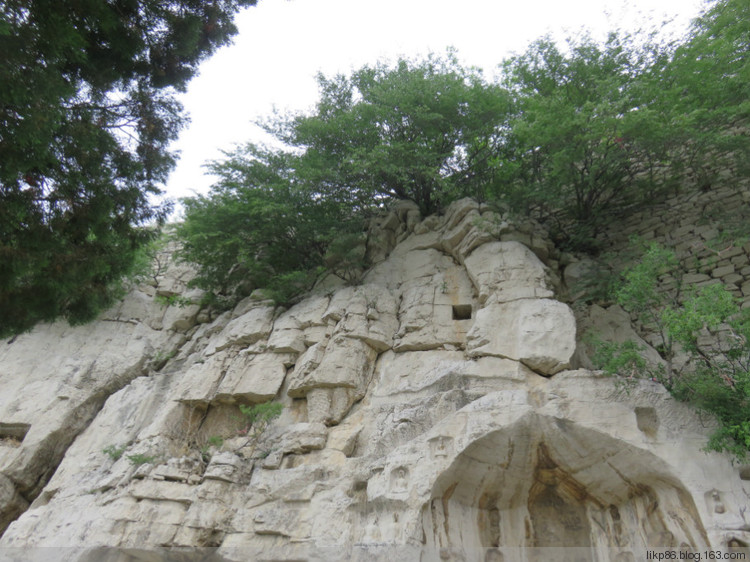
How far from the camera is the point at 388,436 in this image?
24.2 ft

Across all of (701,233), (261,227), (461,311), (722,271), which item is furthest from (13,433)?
(701,233)

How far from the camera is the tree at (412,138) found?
455 inches

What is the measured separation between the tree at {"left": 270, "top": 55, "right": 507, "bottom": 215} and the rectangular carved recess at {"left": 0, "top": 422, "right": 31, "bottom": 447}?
8108mm

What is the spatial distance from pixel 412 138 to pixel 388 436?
24.3 ft

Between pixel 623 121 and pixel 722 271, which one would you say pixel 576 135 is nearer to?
pixel 623 121

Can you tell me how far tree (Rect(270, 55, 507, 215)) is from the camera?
11.5m

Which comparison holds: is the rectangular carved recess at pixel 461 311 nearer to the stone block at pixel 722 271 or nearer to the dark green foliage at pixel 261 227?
the dark green foliage at pixel 261 227

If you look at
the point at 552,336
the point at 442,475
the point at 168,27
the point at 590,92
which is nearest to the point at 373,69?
the point at 590,92

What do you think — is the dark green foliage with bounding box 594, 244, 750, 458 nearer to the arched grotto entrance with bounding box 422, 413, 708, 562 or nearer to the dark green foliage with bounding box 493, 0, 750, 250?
the arched grotto entrance with bounding box 422, 413, 708, 562

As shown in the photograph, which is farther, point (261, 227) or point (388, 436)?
point (261, 227)

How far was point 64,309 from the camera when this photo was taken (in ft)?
22.5

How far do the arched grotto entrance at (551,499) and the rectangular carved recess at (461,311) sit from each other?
342 centimetres

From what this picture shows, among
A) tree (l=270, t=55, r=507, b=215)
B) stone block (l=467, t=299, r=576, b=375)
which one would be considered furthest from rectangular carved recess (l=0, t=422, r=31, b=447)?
stone block (l=467, t=299, r=576, b=375)

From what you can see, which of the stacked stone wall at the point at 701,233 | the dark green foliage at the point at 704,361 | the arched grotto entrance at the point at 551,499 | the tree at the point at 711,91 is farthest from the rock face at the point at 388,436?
the tree at the point at 711,91
